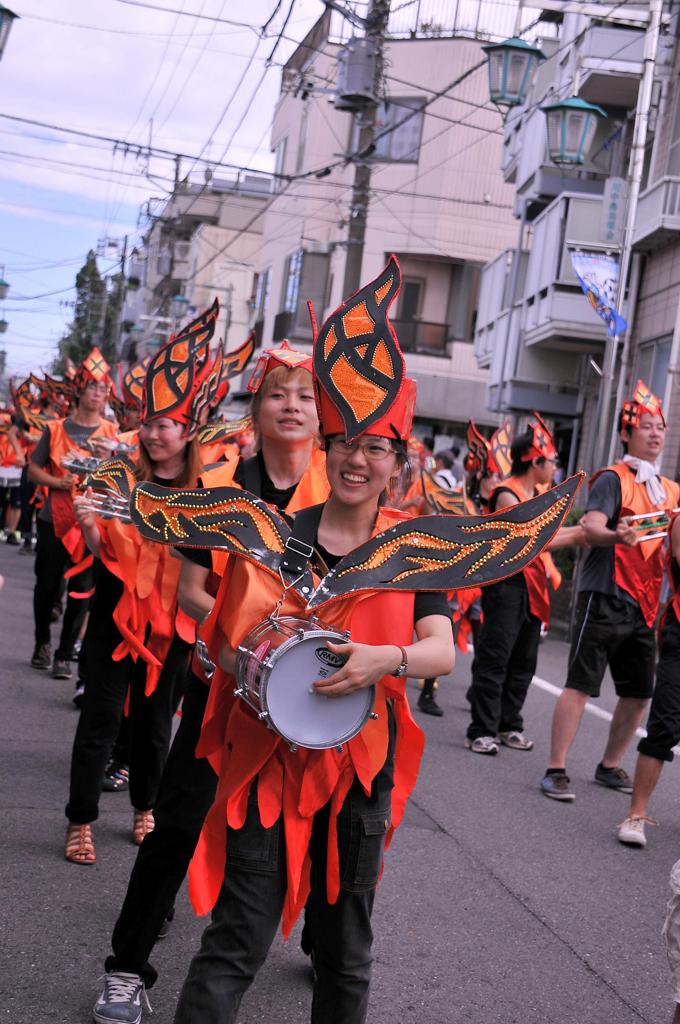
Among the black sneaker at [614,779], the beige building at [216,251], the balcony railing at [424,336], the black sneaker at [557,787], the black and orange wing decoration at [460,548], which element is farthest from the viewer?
the beige building at [216,251]

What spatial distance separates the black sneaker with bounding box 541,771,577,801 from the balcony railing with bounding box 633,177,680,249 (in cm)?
1324

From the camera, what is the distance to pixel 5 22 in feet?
54.9

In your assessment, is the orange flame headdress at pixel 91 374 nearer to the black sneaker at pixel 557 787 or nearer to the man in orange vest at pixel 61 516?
the man in orange vest at pixel 61 516

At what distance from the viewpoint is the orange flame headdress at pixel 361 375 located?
10.5 ft

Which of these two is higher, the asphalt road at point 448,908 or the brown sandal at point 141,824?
the brown sandal at point 141,824

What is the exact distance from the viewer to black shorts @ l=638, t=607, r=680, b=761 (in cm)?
643

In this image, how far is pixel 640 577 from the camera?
25.0 feet

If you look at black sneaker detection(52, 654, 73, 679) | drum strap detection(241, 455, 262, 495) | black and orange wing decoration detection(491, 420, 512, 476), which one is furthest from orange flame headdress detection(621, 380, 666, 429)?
black sneaker detection(52, 654, 73, 679)

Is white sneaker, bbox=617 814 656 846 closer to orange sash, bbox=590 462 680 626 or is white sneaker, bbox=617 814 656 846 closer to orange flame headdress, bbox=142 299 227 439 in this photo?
orange sash, bbox=590 462 680 626

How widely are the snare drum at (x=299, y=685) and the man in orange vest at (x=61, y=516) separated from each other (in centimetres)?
612

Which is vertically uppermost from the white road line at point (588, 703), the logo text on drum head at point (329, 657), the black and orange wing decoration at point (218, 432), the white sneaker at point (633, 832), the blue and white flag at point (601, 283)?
the blue and white flag at point (601, 283)

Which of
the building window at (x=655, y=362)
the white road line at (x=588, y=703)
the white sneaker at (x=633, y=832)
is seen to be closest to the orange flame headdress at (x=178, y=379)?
the white sneaker at (x=633, y=832)

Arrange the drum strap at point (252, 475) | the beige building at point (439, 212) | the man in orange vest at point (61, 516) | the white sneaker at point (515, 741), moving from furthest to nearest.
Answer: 1. the beige building at point (439, 212)
2. the man in orange vest at point (61, 516)
3. the white sneaker at point (515, 741)
4. the drum strap at point (252, 475)

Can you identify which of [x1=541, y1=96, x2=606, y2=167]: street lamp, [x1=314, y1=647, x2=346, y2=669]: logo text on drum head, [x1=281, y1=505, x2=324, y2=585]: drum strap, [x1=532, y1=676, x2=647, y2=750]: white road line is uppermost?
[x1=541, y1=96, x2=606, y2=167]: street lamp
